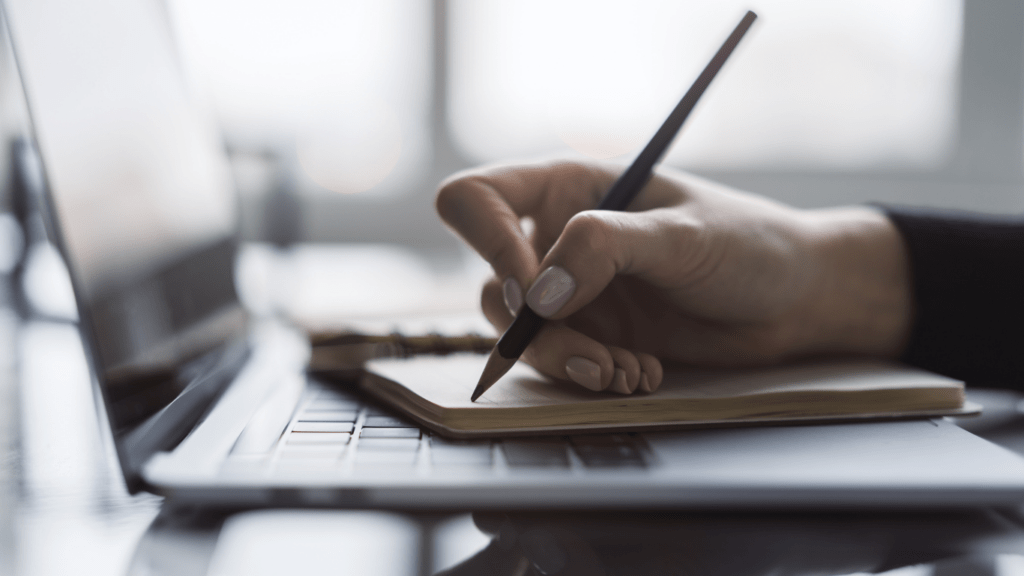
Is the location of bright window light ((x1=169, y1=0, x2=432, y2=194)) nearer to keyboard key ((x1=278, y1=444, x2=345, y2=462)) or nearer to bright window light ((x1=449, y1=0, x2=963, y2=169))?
bright window light ((x1=449, y1=0, x2=963, y2=169))

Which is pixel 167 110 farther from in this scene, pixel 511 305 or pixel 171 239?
pixel 511 305

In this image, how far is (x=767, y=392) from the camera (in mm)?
313

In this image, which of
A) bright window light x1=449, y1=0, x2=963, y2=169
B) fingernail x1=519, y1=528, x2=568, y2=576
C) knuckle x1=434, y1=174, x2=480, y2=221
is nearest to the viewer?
fingernail x1=519, y1=528, x2=568, y2=576

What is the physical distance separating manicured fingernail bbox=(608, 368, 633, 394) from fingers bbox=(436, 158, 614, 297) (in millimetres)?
72

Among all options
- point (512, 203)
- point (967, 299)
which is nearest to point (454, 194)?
point (512, 203)

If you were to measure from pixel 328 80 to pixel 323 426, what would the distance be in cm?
157

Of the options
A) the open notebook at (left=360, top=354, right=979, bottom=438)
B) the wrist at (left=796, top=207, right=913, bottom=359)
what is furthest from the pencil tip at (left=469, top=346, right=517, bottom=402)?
the wrist at (left=796, top=207, right=913, bottom=359)

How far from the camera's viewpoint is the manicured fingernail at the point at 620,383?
0.32 m

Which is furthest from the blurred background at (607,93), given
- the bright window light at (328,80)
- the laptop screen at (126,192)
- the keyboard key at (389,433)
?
the keyboard key at (389,433)

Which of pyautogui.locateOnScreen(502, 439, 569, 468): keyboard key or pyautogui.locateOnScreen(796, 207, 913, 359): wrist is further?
pyautogui.locateOnScreen(796, 207, 913, 359): wrist

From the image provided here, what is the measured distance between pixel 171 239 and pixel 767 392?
1.17ft

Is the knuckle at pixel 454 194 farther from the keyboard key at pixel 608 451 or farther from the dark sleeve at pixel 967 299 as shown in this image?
the dark sleeve at pixel 967 299

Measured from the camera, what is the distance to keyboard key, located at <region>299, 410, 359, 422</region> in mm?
308

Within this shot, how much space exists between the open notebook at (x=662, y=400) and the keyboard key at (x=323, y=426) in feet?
0.10
